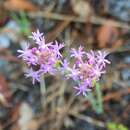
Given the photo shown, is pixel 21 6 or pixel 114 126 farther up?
pixel 21 6

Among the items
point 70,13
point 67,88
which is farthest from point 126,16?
point 67,88

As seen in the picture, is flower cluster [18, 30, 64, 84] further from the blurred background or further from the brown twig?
the brown twig

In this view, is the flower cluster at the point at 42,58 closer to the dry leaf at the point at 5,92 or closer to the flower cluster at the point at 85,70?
the flower cluster at the point at 85,70

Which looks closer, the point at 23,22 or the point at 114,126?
the point at 114,126

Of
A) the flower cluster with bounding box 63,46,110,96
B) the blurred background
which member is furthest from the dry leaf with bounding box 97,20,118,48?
the flower cluster with bounding box 63,46,110,96

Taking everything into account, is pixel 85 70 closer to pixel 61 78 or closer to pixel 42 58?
pixel 42 58

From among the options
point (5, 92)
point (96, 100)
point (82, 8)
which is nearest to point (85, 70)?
point (96, 100)

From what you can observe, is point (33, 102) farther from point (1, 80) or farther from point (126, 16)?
point (126, 16)
